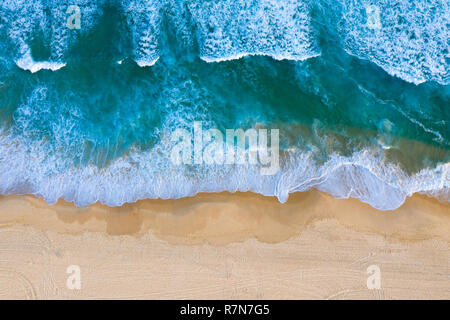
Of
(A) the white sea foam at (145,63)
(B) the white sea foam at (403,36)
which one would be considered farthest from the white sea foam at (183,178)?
(B) the white sea foam at (403,36)

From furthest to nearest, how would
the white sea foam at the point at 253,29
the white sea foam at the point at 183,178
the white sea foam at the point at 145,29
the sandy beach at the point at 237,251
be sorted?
the white sea foam at the point at 145,29 < the white sea foam at the point at 253,29 < the white sea foam at the point at 183,178 < the sandy beach at the point at 237,251

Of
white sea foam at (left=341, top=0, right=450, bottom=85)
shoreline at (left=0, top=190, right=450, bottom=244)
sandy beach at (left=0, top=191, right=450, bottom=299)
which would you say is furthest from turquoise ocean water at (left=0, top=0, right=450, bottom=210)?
sandy beach at (left=0, top=191, right=450, bottom=299)

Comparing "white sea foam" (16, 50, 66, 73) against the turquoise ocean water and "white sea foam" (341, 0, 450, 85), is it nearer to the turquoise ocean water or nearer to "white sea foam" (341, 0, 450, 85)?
the turquoise ocean water

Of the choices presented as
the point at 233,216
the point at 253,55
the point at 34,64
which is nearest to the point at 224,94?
the point at 253,55

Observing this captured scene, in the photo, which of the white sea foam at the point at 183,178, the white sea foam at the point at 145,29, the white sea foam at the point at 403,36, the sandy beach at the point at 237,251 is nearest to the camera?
the sandy beach at the point at 237,251

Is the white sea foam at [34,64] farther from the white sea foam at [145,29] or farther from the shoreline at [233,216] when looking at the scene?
the shoreline at [233,216]

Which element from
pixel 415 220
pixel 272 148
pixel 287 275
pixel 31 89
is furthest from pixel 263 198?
pixel 31 89
